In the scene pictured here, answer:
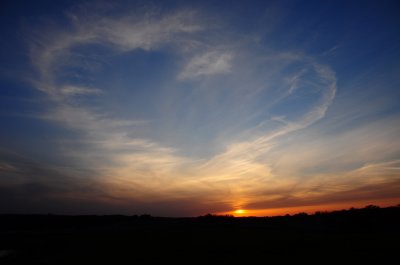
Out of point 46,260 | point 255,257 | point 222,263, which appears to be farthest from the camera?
point 46,260

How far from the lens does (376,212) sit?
34375 mm

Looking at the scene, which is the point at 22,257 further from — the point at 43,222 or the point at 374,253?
the point at 43,222

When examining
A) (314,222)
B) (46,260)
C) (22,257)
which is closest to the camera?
(46,260)

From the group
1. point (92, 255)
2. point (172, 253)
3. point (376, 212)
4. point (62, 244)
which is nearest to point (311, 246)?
point (172, 253)

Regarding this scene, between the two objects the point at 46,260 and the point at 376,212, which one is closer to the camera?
the point at 46,260

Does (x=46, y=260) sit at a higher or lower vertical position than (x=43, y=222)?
lower

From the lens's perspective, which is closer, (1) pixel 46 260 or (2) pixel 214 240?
(1) pixel 46 260

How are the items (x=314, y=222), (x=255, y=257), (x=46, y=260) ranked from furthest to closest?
(x=314, y=222) → (x=46, y=260) → (x=255, y=257)

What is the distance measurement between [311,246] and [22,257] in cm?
1799

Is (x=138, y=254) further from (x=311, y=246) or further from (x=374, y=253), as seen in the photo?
(x=374, y=253)

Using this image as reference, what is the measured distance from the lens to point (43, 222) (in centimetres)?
4088

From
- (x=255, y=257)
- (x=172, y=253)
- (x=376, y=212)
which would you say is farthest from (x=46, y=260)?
(x=376, y=212)

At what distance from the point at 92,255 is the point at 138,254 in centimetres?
280

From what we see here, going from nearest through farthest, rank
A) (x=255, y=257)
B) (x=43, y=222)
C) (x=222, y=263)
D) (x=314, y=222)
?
(x=222, y=263), (x=255, y=257), (x=314, y=222), (x=43, y=222)
